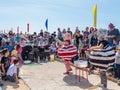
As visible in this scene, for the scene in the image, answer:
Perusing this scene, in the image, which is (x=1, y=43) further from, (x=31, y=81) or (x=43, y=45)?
(x=31, y=81)

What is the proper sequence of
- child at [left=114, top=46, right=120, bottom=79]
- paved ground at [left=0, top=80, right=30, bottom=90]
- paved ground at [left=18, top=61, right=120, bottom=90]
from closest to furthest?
paved ground at [left=0, top=80, right=30, bottom=90] < paved ground at [left=18, top=61, right=120, bottom=90] < child at [left=114, top=46, right=120, bottom=79]

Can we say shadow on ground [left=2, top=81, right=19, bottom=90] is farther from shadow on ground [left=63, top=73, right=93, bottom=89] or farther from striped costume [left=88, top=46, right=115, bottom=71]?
striped costume [left=88, top=46, right=115, bottom=71]

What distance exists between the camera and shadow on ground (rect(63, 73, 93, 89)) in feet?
35.3

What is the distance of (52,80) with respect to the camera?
38.0 feet

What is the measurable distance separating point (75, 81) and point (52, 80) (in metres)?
0.90

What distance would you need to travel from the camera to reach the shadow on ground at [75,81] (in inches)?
423

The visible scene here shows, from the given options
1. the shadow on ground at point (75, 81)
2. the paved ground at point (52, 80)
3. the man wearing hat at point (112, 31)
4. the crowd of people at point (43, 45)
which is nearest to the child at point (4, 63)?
the crowd of people at point (43, 45)

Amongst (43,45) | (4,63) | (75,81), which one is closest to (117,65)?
(75,81)

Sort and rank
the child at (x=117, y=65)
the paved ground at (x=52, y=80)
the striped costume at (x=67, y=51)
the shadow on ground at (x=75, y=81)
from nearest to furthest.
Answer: the paved ground at (x=52, y=80) < the shadow on ground at (x=75, y=81) < the child at (x=117, y=65) < the striped costume at (x=67, y=51)

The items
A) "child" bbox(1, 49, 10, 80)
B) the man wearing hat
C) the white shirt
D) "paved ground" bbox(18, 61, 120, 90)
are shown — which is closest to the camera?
"paved ground" bbox(18, 61, 120, 90)

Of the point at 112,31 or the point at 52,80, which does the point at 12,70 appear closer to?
the point at 52,80

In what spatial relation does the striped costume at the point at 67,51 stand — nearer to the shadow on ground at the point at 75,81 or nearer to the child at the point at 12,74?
the shadow on ground at the point at 75,81

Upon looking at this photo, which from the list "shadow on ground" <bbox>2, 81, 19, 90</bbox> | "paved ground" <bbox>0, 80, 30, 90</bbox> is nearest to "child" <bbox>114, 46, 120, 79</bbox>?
"paved ground" <bbox>0, 80, 30, 90</bbox>

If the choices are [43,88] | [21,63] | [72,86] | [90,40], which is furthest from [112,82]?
[21,63]
